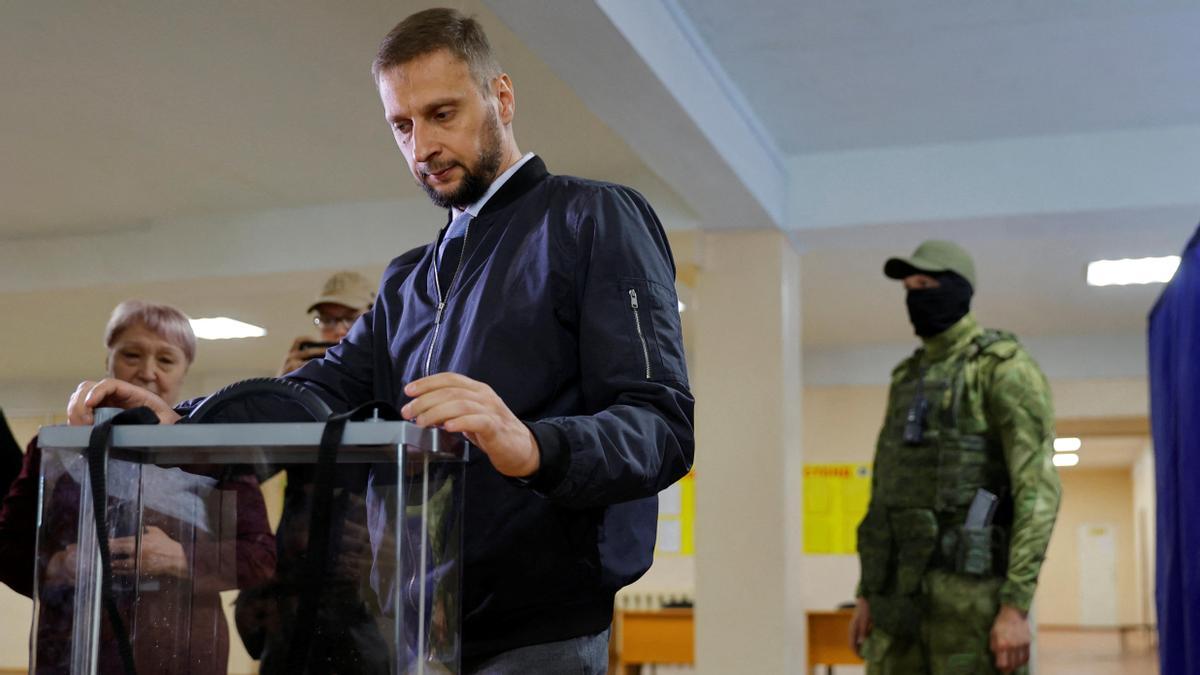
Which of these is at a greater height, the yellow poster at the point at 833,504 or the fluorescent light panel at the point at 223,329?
the fluorescent light panel at the point at 223,329

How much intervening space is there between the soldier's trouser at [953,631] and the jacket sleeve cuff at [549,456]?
2544 millimetres

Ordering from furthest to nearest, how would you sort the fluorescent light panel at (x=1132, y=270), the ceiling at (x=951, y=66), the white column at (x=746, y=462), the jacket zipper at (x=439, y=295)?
1. the fluorescent light panel at (x=1132, y=270)
2. the white column at (x=746, y=462)
3. the ceiling at (x=951, y=66)
4. the jacket zipper at (x=439, y=295)

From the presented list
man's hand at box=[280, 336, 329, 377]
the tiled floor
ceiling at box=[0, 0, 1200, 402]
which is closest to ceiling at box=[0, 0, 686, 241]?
ceiling at box=[0, 0, 1200, 402]

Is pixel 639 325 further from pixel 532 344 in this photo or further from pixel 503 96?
pixel 503 96

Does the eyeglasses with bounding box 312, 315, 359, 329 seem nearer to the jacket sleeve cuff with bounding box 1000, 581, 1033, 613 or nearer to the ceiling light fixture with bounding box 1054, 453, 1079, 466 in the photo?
the jacket sleeve cuff with bounding box 1000, 581, 1033, 613

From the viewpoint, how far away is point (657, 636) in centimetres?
789

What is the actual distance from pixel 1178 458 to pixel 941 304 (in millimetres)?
739

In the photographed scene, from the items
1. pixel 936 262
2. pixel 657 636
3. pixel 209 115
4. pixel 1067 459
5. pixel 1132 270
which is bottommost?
pixel 657 636

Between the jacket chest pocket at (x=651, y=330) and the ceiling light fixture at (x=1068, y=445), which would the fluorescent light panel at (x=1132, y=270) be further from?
the ceiling light fixture at (x=1068, y=445)

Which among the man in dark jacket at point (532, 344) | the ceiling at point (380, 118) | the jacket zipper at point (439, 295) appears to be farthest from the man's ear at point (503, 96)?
the ceiling at point (380, 118)

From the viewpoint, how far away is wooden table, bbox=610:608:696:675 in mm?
7836

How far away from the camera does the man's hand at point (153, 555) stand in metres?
0.93

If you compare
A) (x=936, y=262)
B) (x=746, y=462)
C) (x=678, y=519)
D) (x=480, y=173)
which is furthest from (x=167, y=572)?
(x=678, y=519)

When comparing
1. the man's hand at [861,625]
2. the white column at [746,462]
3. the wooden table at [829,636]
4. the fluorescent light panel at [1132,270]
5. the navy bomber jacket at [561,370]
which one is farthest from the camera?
the wooden table at [829,636]
